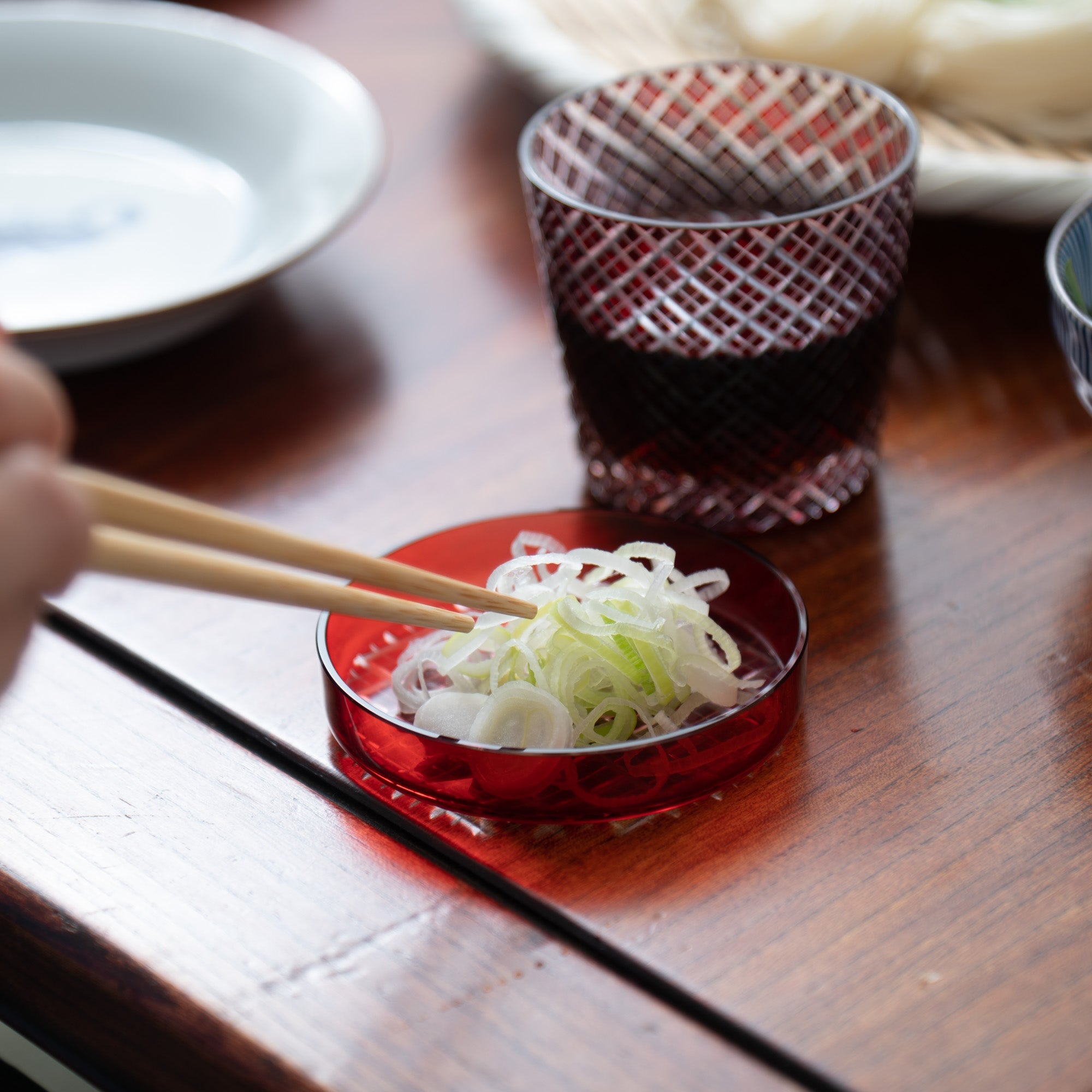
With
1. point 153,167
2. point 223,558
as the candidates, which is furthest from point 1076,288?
point 153,167

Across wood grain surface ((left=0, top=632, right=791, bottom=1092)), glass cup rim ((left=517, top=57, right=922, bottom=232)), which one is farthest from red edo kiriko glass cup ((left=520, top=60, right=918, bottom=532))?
wood grain surface ((left=0, top=632, right=791, bottom=1092))

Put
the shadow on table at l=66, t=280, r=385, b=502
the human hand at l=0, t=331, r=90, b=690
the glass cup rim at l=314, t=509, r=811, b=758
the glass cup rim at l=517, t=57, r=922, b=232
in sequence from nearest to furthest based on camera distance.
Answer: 1. the human hand at l=0, t=331, r=90, b=690
2. the glass cup rim at l=314, t=509, r=811, b=758
3. the glass cup rim at l=517, t=57, r=922, b=232
4. the shadow on table at l=66, t=280, r=385, b=502

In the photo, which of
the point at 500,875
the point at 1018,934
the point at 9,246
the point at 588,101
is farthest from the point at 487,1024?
the point at 9,246

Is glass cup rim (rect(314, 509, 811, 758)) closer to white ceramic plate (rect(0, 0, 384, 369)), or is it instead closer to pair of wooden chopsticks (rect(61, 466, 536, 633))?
pair of wooden chopsticks (rect(61, 466, 536, 633))

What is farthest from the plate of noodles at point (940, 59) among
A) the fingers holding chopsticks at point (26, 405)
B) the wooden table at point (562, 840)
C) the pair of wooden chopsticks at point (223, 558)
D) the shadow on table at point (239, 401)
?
the fingers holding chopsticks at point (26, 405)

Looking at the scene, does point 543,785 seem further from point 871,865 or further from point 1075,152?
point 1075,152

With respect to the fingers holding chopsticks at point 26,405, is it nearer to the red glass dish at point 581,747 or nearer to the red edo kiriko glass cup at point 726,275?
the red glass dish at point 581,747
